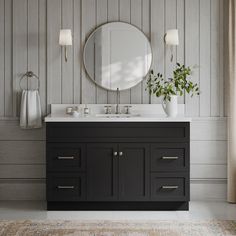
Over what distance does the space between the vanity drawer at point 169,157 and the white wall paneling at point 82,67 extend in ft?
1.79

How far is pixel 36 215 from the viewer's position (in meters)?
4.66

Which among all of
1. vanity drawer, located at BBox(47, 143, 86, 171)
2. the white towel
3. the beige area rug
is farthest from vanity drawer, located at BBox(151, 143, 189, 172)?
the white towel

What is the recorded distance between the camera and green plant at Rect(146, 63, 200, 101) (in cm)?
488

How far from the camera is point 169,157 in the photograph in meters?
4.71

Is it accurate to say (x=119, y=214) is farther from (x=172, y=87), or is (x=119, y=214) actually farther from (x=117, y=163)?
(x=172, y=87)

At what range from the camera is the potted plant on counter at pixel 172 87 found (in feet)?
15.8

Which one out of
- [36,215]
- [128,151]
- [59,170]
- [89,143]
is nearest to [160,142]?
[128,151]

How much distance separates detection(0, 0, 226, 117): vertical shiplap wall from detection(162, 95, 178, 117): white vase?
38cm

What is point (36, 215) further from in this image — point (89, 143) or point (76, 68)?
point (76, 68)

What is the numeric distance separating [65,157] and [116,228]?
2.85 ft

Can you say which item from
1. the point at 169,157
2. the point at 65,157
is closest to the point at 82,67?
the point at 65,157

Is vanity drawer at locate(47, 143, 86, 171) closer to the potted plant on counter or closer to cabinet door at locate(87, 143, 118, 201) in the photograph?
cabinet door at locate(87, 143, 118, 201)

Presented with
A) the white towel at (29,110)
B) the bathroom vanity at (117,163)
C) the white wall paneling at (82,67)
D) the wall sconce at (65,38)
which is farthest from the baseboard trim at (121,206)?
the wall sconce at (65,38)

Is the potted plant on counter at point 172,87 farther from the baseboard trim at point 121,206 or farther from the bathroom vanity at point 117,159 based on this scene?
the baseboard trim at point 121,206
